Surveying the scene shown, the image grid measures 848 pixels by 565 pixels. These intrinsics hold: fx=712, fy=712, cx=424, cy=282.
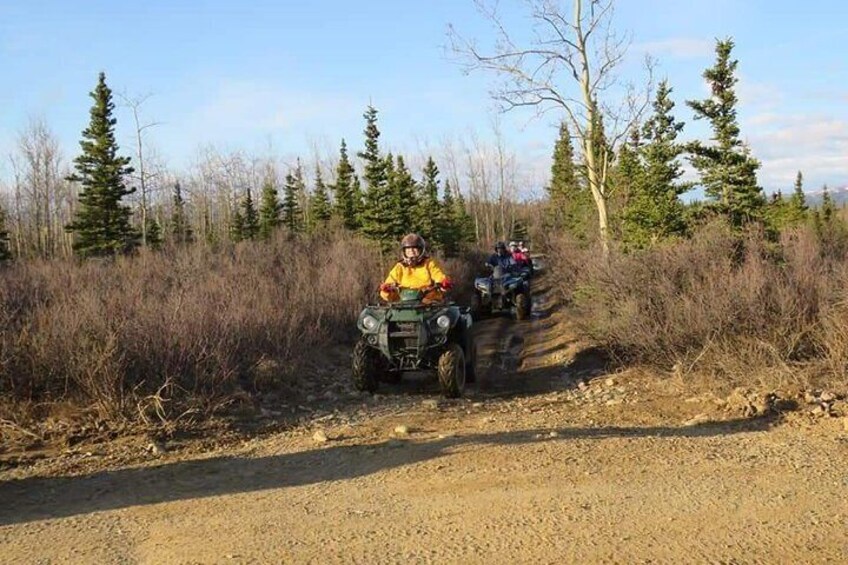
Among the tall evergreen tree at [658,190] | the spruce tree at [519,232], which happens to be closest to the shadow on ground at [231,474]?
the tall evergreen tree at [658,190]

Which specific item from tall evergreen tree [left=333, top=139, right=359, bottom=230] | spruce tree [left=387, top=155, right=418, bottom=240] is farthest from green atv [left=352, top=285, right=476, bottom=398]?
tall evergreen tree [left=333, top=139, right=359, bottom=230]

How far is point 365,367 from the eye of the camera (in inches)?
360

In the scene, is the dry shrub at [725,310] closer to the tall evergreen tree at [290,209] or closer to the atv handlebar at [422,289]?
the atv handlebar at [422,289]

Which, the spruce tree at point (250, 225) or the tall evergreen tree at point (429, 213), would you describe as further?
the spruce tree at point (250, 225)

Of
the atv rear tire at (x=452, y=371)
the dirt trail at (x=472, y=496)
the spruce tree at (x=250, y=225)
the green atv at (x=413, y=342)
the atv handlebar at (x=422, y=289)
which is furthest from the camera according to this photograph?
the spruce tree at (x=250, y=225)

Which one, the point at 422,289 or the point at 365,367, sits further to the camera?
the point at 422,289

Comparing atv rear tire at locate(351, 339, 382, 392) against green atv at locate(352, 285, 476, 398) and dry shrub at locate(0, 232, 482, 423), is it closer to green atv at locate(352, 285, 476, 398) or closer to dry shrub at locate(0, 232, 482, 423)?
green atv at locate(352, 285, 476, 398)

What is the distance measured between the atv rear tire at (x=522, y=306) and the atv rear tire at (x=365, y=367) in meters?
8.73

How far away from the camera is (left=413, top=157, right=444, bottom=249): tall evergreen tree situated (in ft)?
110

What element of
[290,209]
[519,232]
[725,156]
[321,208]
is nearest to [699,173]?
[725,156]

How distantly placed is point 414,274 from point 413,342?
121 centimetres

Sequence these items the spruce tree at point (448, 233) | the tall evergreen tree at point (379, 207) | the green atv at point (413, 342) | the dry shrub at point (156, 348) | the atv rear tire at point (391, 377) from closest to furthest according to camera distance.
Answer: the dry shrub at point (156, 348)
the green atv at point (413, 342)
the atv rear tire at point (391, 377)
the tall evergreen tree at point (379, 207)
the spruce tree at point (448, 233)

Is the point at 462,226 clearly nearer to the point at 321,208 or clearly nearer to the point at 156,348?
Result: the point at 321,208

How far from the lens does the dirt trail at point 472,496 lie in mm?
4055
